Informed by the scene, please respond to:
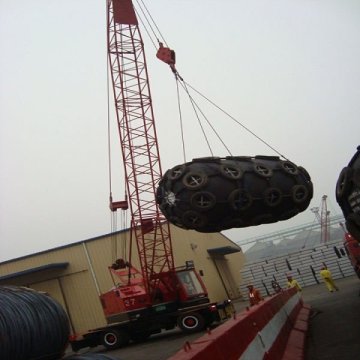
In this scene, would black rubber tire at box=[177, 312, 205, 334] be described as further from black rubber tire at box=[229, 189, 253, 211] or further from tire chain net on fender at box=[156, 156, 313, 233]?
black rubber tire at box=[229, 189, 253, 211]

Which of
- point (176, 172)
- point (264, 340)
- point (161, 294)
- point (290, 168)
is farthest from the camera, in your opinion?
point (161, 294)

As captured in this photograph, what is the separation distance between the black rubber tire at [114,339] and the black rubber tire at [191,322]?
2156mm

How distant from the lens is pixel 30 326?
18.5ft

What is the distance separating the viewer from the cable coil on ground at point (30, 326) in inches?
206

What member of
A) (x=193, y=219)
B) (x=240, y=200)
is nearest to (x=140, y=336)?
(x=193, y=219)

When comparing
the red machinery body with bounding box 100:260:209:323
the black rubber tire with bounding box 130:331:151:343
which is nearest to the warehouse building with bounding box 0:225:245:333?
the red machinery body with bounding box 100:260:209:323

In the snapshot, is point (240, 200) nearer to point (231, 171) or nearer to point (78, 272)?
point (231, 171)

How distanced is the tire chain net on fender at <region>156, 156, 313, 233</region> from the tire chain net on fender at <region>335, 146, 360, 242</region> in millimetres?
1454

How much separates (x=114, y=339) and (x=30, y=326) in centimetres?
1039

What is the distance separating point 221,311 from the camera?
15.1m

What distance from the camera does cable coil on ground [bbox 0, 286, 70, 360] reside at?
5.24 m

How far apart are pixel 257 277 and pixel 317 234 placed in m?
106

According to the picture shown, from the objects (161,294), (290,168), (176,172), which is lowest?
(161,294)

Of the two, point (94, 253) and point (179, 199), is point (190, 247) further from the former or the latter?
point (179, 199)
